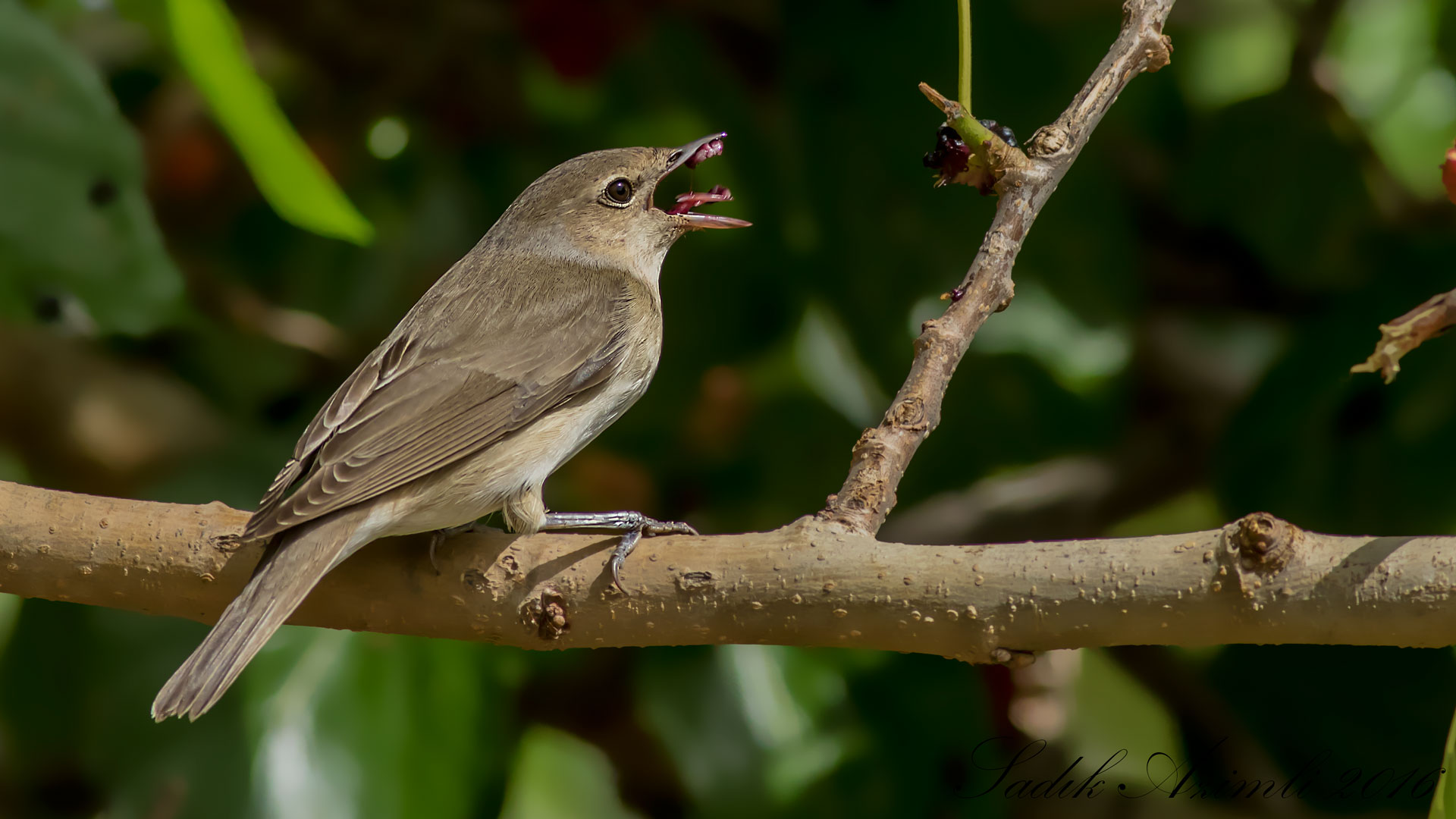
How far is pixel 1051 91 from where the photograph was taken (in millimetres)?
3906

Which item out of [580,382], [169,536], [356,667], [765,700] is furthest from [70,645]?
[765,700]

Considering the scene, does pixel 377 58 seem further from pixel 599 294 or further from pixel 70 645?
pixel 70 645

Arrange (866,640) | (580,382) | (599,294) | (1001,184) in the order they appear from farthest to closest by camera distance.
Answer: (599,294) < (580,382) < (1001,184) < (866,640)

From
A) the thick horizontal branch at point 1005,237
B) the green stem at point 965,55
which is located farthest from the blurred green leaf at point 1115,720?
the green stem at point 965,55

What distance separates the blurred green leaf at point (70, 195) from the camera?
338 centimetres

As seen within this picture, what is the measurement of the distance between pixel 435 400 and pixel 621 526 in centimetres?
67

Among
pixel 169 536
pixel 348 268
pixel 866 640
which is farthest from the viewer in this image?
pixel 348 268

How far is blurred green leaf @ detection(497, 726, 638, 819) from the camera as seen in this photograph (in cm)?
349

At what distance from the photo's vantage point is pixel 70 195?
11.2 feet

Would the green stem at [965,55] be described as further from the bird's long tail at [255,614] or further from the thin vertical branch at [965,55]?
the bird's long tail at [255,614]

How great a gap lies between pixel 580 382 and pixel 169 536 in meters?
1.10

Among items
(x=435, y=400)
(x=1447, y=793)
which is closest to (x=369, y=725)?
(x=435, y=400)

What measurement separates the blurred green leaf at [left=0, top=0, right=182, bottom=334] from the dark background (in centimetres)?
1

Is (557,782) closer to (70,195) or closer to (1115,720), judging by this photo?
(1115,720)
